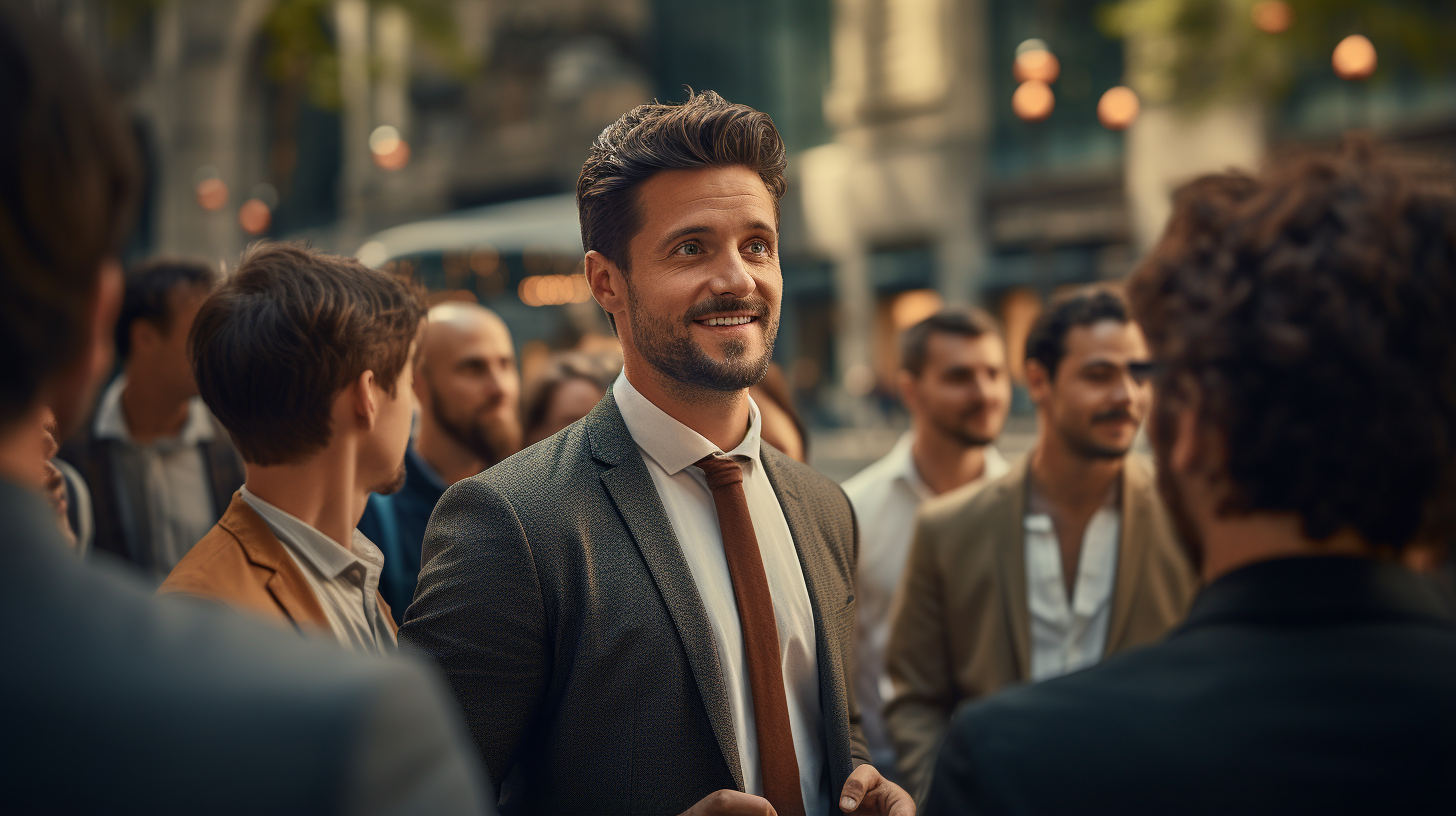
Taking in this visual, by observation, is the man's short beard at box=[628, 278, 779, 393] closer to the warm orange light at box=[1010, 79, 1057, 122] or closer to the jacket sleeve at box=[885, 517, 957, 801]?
the jacket sleeve at box=[885, 517, 957, 801]

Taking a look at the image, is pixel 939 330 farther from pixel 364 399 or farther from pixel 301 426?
pixel 301 426

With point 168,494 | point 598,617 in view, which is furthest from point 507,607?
point 168,494

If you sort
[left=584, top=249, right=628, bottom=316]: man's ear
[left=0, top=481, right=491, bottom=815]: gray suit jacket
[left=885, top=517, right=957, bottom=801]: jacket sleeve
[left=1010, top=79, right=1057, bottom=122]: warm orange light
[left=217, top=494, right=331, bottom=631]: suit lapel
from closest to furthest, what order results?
[left=0, top=481, right=491, bottom=815]: gray suit jacket, [left=217, top=494, right=331, bottom=631]: suit lapel, [left=584, top=249, right=628, bottom=316]: man's ear, [left=885, top=517, right=957, bottom=801]: jacket sleeve, [left=1010, top=79, right=1057, bottom=122]: warm orange light

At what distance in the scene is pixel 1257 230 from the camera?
1.37m

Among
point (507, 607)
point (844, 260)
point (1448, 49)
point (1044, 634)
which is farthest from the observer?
point (844, 260)

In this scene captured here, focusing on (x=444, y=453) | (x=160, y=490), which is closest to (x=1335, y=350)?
(x=444, y=453)

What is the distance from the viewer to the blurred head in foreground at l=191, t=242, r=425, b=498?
2367 mm

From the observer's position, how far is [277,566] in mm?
2270

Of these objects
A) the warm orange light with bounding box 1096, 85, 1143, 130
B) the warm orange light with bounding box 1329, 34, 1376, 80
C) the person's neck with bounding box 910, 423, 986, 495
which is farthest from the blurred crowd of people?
the warm orange light with bounding box 1096, 85, 1143, 130

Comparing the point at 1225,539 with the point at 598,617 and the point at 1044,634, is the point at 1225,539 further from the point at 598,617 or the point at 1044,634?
the point at 1044,634

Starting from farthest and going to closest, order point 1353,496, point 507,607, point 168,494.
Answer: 1. point 168,494
2. point 507,607
3. point 1353,496

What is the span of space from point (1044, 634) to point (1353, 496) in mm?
2645

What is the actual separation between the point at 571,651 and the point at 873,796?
26.6 inches

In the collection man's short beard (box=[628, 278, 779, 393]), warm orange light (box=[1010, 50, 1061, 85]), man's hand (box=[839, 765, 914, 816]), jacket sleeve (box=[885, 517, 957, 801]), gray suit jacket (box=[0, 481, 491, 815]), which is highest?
warm orange light (box=[1010, 50, 1061, 85])
